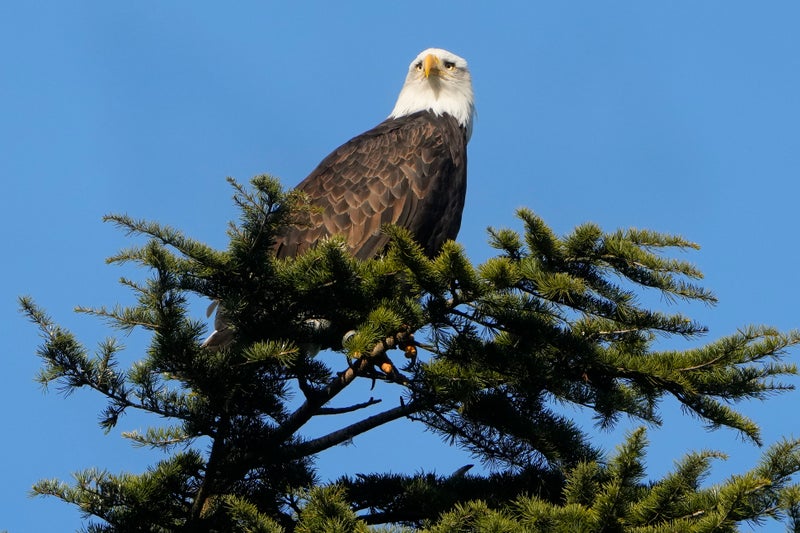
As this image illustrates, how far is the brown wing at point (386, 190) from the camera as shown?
816cm

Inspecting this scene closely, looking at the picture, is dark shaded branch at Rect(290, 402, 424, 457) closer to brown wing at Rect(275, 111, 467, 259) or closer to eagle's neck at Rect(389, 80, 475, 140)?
brown wing at Rect(275, 111, 467, 259)

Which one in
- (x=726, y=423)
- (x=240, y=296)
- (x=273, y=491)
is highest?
(x=240, y=296)

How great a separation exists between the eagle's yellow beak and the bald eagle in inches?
24.4

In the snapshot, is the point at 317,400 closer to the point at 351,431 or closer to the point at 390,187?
the point at 351,431

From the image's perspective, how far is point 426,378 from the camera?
569 cm

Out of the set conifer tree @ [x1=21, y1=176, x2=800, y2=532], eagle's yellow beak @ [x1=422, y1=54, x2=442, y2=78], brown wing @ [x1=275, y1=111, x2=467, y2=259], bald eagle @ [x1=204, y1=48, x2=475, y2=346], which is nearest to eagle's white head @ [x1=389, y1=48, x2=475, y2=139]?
eagle's yellow beak @ [x1=422, y1=54, x2=442, y2=78]

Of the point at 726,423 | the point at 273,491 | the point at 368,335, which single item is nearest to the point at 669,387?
the point at 726,423

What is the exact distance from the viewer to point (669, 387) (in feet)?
18.6

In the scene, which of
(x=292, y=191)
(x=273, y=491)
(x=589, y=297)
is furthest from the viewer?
(x=273, y=491)

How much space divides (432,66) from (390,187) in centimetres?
193

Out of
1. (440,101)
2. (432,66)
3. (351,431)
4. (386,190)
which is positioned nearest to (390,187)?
(386,190)

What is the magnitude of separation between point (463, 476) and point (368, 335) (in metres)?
1.34

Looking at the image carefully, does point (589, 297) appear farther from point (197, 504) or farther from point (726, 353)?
point (197, 504)

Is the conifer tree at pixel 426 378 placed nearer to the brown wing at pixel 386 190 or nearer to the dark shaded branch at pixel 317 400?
the dark shaded branch at pixel 317 400
